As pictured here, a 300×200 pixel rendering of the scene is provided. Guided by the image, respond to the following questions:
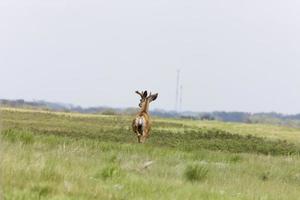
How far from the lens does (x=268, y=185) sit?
11055mm

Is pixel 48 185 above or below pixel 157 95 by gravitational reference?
below

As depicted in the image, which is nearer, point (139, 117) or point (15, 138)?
point (15, 138)

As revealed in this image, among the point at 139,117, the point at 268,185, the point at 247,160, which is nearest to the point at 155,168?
the point at 268,185

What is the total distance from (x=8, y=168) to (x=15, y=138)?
689 cm

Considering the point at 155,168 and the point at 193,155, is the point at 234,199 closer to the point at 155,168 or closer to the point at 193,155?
the point at 155,168

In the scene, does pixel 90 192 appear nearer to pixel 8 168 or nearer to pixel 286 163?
pixel 8 168

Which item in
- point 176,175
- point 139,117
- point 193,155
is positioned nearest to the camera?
point 176,175

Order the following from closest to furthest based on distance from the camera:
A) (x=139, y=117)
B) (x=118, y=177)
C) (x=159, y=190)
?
(x=159, y=190) → (x=118, y=177) → (x=139, y=117)

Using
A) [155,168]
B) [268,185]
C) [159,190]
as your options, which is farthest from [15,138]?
[159,190]

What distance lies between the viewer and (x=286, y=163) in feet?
57.6

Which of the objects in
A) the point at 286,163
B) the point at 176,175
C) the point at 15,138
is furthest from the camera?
the point at 286,163

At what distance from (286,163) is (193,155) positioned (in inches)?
111

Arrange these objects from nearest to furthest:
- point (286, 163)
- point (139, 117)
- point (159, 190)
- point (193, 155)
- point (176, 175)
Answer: point (159, 190), point (176, 175), point (193, 155), point (286, 163), point (139, 117)

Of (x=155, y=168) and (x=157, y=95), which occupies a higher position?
(x=157, y=95)
